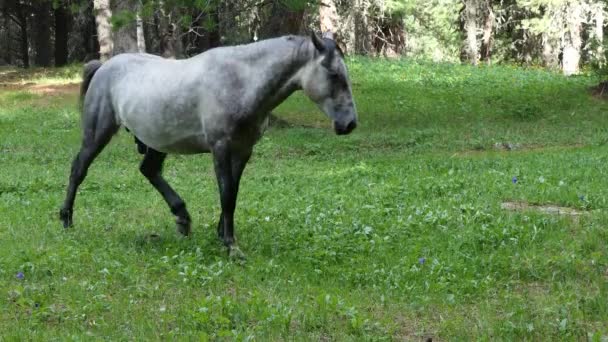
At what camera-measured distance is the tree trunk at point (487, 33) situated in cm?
3938

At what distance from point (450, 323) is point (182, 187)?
7.50 meters

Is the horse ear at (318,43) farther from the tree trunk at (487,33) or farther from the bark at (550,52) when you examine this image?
the bark at (550,52)

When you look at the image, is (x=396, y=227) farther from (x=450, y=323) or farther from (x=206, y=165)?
(x=206, y=165)

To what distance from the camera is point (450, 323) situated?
5527 millimetres

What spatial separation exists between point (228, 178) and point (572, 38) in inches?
1210

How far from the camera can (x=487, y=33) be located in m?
40.1

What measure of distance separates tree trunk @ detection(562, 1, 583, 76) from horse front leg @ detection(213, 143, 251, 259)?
29.2 meters

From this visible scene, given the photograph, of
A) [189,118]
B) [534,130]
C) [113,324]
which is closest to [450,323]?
[113,324]

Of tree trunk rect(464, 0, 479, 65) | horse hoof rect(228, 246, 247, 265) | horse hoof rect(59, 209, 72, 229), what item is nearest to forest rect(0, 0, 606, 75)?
tree trunk rect(464, 0, 479, 65)

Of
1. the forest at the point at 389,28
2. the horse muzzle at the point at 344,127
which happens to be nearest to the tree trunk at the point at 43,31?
the forest at the point at 389,28

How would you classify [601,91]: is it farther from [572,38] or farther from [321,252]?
[321,252]

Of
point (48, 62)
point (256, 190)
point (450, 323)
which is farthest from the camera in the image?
point (48, 62)

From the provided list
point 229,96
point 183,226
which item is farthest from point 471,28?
point 229,96

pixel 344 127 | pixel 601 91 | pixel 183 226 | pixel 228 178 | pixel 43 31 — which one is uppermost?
pixel 43 31
